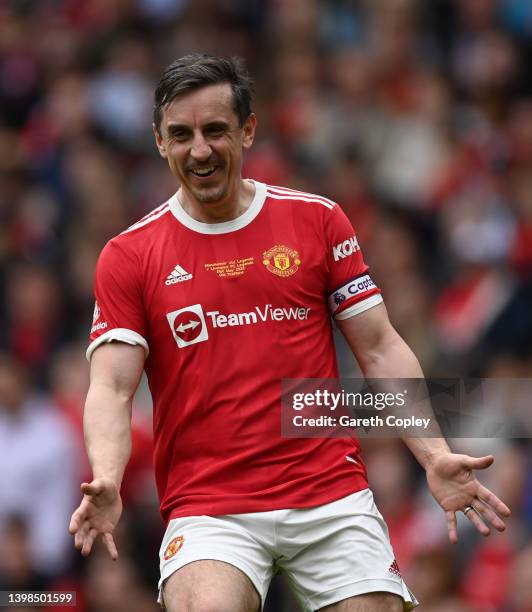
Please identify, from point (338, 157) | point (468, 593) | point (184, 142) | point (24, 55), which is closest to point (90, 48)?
point (24, 55)

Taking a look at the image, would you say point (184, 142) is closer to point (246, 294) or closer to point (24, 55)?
point (246, 294)

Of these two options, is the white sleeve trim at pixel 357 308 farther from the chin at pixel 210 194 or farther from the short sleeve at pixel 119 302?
the short sleeve at pixel 119 302

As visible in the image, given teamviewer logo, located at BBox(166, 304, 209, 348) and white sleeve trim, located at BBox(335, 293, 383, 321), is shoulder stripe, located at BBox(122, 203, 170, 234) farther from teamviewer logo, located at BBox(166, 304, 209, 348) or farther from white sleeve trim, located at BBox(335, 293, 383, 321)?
white sleeve trim, located at BBox(335, 293, 383, 321)

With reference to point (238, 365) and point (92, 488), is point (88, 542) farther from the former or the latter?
point (238, 365)

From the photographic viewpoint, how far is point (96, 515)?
19.4ft

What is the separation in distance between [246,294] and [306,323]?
0.28 m

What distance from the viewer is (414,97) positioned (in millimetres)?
13211

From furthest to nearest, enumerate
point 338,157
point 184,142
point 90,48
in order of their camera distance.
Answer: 1. point 90,48
2. point 338,157
3. point 184,142

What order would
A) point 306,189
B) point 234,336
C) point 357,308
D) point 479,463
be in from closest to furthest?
point 479,463
point 234,336
point 357,308
point 306,189

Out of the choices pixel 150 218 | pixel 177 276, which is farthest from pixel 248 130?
pixel 177 276

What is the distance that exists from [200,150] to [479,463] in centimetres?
171

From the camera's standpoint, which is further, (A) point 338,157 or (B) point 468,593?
(A) point 338,157

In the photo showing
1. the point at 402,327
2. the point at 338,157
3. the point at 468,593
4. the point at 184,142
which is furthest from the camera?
the point at 338,157

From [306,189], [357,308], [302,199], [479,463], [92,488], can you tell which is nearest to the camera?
[92,488]
